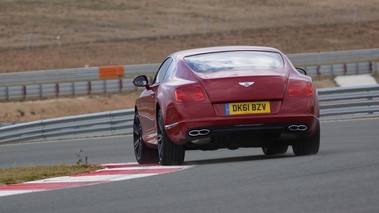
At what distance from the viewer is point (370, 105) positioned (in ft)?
76.8

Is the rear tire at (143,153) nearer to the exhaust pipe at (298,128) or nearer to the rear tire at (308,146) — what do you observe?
the rear tire at (308,146)

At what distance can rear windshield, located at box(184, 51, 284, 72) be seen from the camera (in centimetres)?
1171

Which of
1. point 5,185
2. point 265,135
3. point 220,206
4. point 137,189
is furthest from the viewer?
point 265,135

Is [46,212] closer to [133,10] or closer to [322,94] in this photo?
[322,94]

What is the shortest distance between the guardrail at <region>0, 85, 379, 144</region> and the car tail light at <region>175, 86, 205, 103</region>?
490 inches

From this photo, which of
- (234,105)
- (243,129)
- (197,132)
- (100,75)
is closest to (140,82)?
(197,132)

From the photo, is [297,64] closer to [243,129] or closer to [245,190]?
[243,129]

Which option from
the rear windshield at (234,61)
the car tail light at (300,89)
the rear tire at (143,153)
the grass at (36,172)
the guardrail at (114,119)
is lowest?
the guardrail at (114,119)

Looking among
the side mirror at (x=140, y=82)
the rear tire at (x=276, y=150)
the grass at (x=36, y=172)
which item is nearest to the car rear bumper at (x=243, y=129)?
the grass at (x=36, y=172)

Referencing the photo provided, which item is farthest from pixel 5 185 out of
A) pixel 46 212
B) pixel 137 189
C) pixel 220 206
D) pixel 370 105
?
pixel 370 105

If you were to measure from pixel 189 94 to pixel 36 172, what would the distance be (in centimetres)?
180

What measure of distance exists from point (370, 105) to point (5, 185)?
14128mm

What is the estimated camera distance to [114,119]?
24844 millimetres

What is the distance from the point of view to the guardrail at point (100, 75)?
141ft
